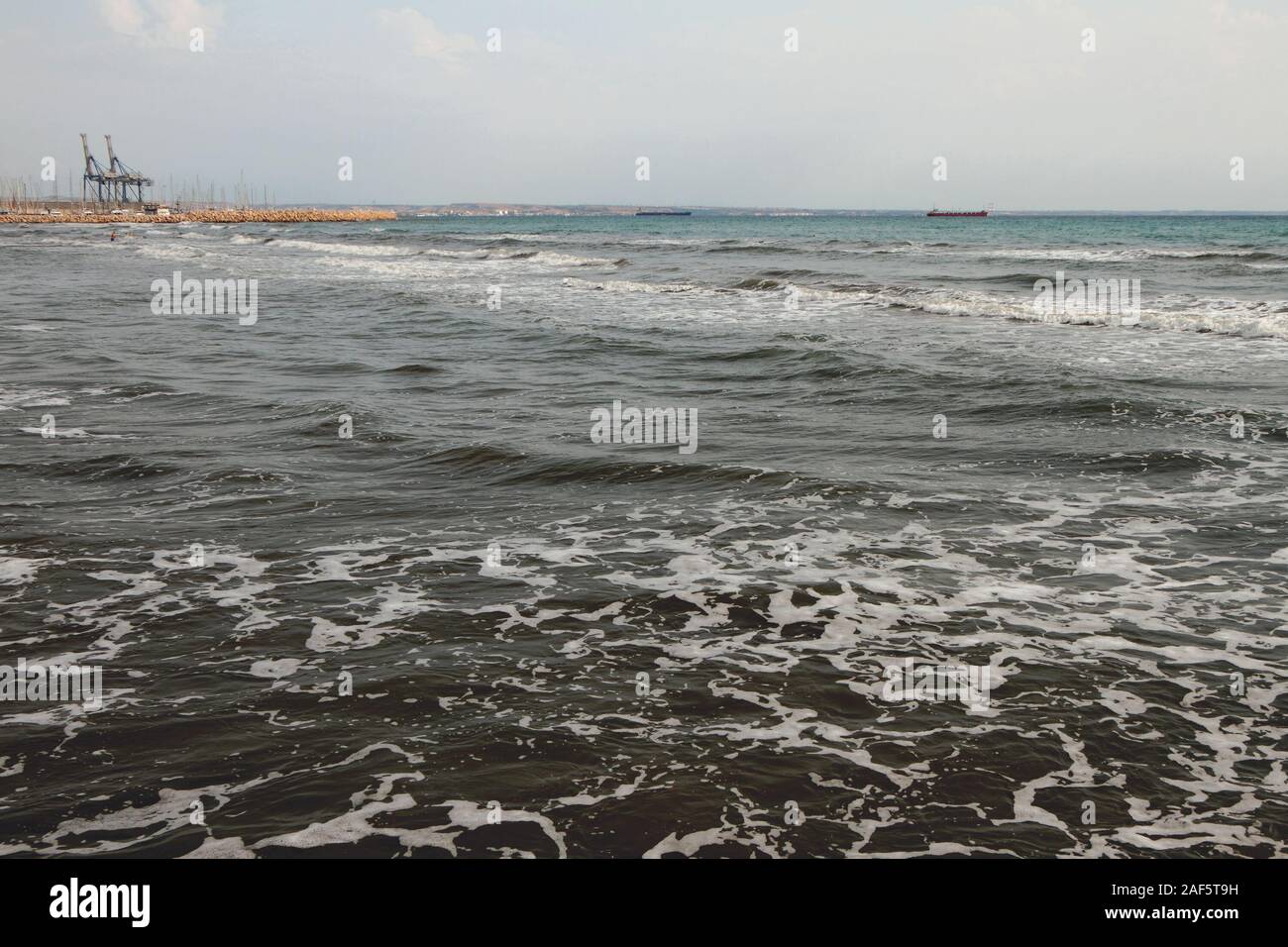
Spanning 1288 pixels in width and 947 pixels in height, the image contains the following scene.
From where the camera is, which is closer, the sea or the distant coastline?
the sea

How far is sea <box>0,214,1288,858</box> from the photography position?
14.8 ft

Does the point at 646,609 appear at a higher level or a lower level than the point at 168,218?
lower

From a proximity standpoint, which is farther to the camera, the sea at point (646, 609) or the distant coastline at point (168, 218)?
the distant coastline at point (168, 218)

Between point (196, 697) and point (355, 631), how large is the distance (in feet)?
3.83

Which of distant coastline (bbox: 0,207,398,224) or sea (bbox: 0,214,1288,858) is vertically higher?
distant coastline (bbox: 0,207,398,224)

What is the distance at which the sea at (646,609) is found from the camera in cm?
452

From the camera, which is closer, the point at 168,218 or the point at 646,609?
the point at 646,609

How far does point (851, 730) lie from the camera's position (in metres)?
5.22

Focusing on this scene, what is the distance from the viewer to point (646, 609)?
6875 millimetres

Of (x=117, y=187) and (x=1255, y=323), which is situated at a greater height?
(x=117, y=187)

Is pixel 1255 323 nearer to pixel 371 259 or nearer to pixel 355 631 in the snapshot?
pixel 355 631

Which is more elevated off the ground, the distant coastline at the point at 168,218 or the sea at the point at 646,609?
the distant coastline at the point at 168,218

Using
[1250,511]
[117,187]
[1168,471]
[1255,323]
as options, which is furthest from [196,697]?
[117,187]
